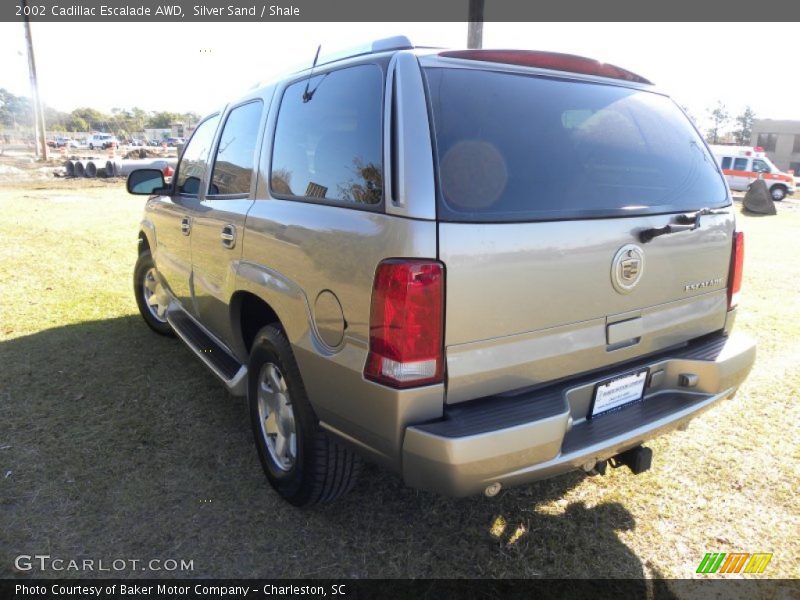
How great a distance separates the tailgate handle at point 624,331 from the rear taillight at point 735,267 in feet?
2.38

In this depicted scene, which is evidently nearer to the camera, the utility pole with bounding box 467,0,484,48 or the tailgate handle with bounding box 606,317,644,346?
the tailgate handle with bounding box 606,317,644,346

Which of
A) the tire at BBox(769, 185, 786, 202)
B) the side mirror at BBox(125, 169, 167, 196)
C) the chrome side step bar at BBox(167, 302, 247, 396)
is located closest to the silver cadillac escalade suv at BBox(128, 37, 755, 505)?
the chrome side step bar at BBox(167, 302, 247, 396)

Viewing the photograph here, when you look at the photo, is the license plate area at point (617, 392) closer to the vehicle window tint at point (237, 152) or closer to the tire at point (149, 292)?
the vehicle window tint at point (237, 152)

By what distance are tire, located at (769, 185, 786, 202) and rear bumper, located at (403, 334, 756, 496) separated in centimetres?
2931

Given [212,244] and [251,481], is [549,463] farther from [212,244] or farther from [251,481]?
[212,244]

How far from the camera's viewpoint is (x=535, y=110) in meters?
2.25

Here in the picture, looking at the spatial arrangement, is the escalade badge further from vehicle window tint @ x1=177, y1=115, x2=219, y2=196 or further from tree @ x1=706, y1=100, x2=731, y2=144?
tree @ x1=706, y1=100, x2=731, y2=144

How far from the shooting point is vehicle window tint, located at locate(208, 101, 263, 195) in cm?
303

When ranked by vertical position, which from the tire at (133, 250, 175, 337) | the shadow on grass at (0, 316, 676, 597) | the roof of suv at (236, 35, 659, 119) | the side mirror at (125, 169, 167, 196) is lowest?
the shadow on grass at (0, 316, 676, 597)

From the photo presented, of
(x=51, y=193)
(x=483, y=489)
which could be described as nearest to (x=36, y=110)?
(x=51, y=193)

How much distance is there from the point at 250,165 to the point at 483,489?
201 cm

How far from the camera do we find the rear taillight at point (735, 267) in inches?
107

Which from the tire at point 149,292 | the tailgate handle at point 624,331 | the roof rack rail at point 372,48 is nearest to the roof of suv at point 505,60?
the roof rack rail at point 372,48

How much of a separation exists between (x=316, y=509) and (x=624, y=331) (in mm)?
1640
